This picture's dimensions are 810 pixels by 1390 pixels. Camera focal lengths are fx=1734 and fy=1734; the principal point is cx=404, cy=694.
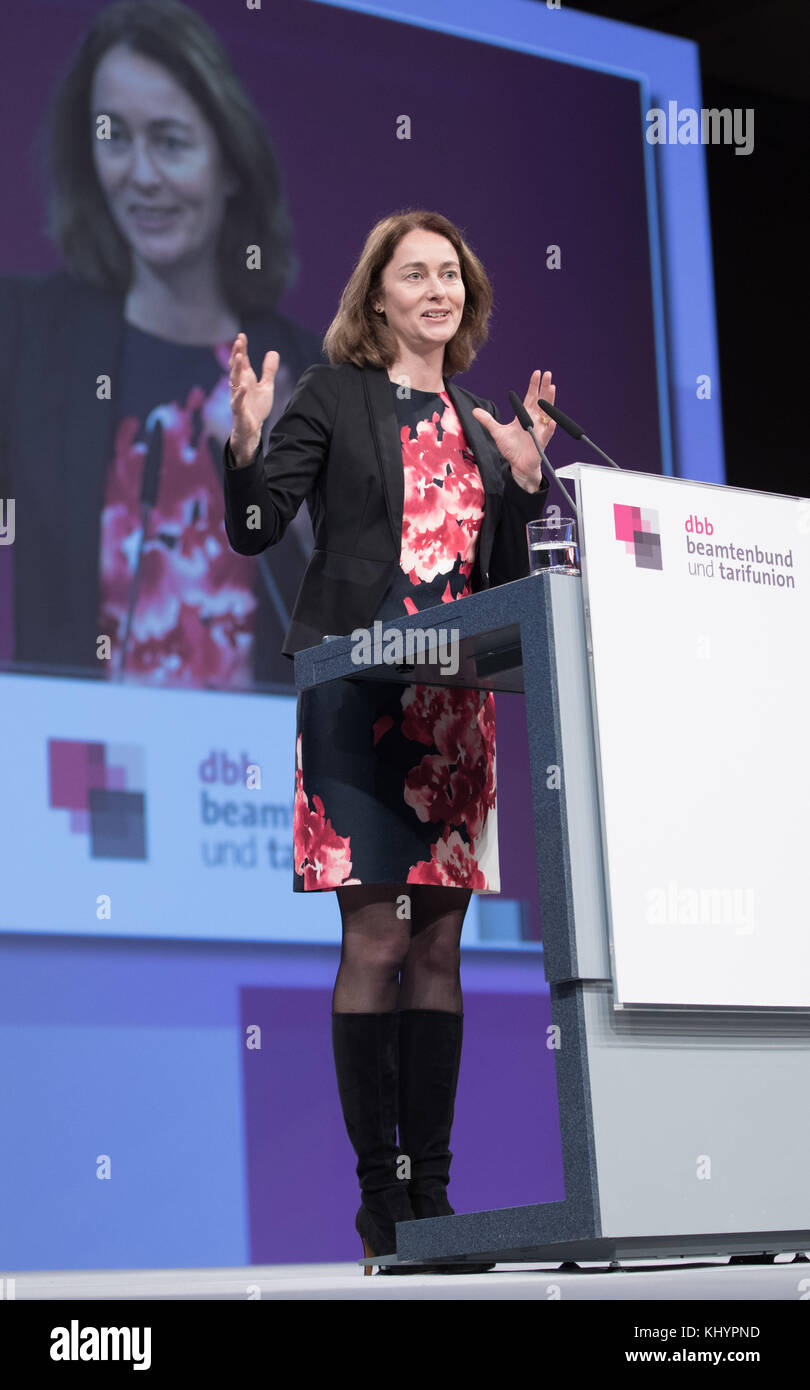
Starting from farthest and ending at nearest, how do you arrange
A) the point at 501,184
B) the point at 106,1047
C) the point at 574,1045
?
the point at 501,184
the point at 106,1047
the point at 574,1045

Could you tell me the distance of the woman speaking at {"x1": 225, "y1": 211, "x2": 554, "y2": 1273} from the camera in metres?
2.17

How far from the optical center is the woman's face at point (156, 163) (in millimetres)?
3680

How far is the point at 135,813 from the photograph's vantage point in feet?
11.6

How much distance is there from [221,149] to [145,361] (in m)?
0.52

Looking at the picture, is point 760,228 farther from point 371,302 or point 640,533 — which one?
point 640,533

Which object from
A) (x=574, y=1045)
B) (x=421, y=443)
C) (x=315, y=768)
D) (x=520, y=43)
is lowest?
(x=574, y=1045)

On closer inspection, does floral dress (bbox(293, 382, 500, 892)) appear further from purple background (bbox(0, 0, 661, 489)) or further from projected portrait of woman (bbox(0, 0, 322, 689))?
purple background (bbox(0, 0, 661, 489))

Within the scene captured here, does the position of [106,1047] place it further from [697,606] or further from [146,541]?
[697,606]

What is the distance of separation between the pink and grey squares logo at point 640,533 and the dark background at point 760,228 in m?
3.05

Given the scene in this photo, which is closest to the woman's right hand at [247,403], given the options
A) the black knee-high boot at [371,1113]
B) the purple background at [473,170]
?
the black knee-high boot at [371,1113]

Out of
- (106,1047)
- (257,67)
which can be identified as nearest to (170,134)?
(257,67)

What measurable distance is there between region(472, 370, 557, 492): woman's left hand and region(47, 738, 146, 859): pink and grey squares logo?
1.43m
